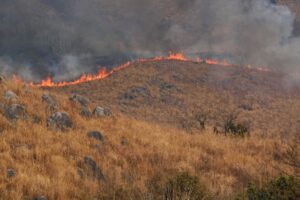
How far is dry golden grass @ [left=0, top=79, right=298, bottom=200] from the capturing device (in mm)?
6316

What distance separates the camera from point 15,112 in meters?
9.95

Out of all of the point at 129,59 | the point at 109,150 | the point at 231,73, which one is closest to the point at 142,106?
the point at 231,73

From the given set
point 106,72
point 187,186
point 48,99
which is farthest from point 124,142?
point 106,72

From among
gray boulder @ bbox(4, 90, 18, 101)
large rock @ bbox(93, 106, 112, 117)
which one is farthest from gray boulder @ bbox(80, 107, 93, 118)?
gray boulder @ bbox(4, 90, 18, 101)

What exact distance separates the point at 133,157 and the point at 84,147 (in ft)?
3.66

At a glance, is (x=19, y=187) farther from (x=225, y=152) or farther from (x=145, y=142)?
(x=225, y=152)

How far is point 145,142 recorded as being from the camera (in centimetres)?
1027

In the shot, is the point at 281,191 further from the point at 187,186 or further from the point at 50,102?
the point at 50,102

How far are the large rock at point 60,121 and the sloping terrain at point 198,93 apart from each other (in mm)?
21403

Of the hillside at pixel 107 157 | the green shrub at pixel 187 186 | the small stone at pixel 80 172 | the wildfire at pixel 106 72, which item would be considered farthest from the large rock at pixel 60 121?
the wildfire at pixel 106 72

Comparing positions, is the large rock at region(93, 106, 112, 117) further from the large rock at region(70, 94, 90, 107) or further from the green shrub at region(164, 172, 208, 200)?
the green shrub at region(164, 172, 208, 200)

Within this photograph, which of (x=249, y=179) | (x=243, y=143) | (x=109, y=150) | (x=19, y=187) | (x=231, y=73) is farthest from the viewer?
(x=231, y=73)

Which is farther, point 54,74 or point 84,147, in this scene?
point 54,74

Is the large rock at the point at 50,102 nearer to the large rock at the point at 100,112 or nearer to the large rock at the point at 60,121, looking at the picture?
the large rock at the point at 60,121
